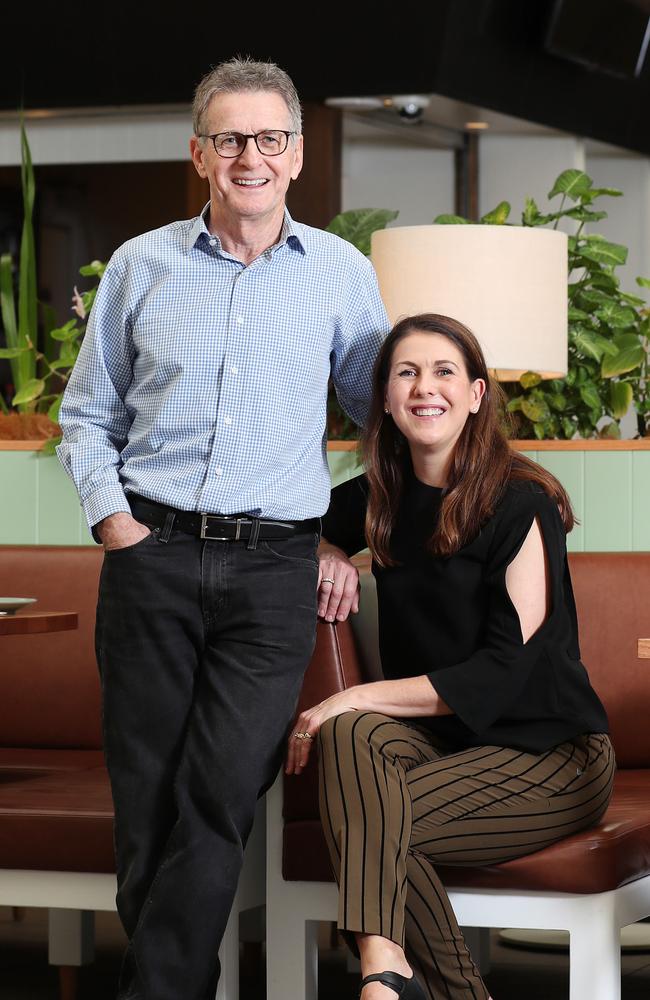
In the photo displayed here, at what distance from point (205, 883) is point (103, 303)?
3.02 feet

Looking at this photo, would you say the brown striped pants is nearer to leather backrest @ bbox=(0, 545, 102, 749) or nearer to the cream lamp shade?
leather backrest @ bbox=(0, 545, 102, 749)

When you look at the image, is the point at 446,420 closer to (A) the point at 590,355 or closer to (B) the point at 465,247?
(B) the point at 465,247

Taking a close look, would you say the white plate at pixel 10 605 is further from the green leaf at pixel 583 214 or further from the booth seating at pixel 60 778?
the green leaf at pixel 583 214

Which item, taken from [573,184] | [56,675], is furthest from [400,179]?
[56,675]

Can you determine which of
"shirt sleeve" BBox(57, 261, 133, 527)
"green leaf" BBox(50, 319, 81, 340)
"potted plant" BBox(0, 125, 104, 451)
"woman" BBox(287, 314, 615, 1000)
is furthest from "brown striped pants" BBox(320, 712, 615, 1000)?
"green leaf" BBox(50, 319, 81, 340)

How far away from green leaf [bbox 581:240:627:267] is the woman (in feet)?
5.50

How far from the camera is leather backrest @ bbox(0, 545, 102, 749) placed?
3.23m

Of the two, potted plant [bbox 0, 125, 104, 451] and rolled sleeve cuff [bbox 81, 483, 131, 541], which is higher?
potted plant [bbox 0, 125, 104, 451]

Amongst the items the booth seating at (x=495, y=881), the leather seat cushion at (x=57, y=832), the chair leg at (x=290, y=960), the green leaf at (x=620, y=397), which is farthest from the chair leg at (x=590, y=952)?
the green leaf at (x=620, y=397)

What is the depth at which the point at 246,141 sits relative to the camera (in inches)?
88.1

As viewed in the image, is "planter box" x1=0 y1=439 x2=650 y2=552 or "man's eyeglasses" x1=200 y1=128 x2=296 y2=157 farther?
"planter box" x1=0 y1=439 x2=650 y2=552

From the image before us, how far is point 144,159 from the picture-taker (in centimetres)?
759

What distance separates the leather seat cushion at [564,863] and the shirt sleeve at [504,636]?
218mm

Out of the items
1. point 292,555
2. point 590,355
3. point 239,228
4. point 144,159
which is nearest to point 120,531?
point 292,555
